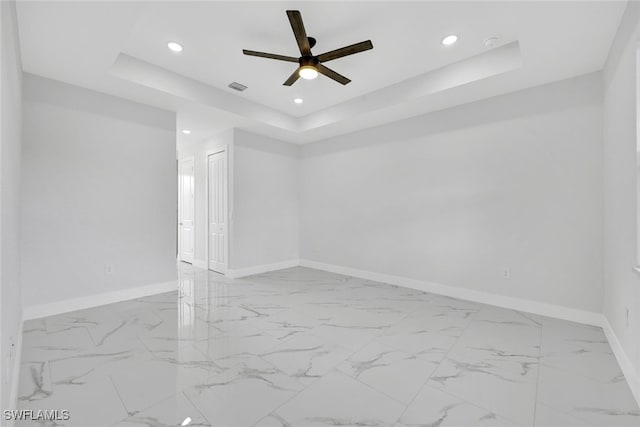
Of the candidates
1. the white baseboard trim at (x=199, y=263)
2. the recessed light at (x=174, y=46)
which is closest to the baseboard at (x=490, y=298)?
the white baseboard trim at (x=199, y=263)

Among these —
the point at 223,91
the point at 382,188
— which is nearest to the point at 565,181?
the point at 382,188

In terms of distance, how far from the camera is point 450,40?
295cm

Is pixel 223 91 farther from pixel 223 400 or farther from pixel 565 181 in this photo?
pixel 565 181

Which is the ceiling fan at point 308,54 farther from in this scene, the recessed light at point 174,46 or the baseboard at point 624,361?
the baseboard at point 624,361

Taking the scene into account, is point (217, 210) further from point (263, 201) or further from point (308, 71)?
point (308, 71)

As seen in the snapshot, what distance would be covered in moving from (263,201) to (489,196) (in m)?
3.84

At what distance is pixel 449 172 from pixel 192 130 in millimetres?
4472

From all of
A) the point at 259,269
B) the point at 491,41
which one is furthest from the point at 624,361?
the point at 259,269

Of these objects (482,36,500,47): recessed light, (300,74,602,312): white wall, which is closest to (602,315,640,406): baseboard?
(300,74,602,312): white wall

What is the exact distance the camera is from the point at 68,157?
3.38 meters

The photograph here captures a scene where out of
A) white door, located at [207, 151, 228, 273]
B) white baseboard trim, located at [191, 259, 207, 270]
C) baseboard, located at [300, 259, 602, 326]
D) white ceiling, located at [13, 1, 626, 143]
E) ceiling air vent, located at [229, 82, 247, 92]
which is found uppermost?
ceiling air vent, located at [229, 82, 247, 92]

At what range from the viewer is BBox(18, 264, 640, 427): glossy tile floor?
1683mm

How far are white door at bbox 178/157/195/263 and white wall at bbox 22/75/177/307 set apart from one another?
2.21 metres

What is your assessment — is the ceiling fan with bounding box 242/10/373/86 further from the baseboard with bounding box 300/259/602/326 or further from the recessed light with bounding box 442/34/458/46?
the baseboard with bounding box 300/259/602/326
